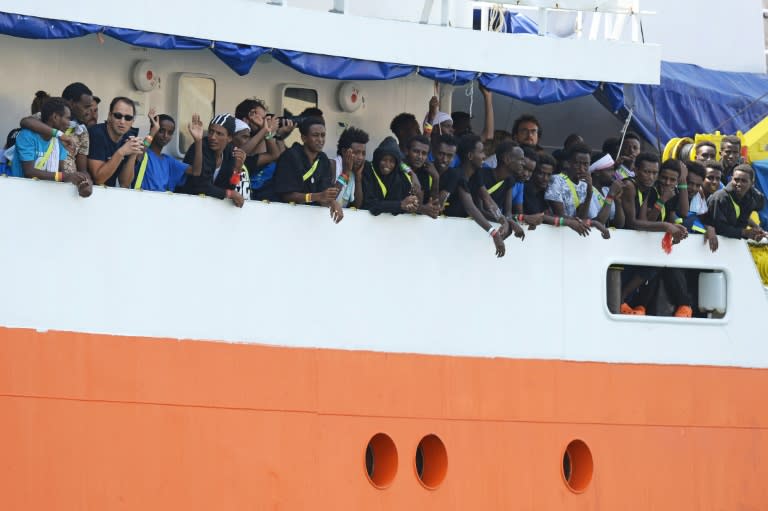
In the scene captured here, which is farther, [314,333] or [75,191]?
[314,333]

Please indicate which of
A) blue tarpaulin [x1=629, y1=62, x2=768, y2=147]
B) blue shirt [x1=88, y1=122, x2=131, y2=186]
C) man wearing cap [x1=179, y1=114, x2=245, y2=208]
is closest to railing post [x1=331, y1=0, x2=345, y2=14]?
man wearing cap [x1=179, y1=114, x2=245, y2=208]

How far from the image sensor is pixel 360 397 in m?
9.61

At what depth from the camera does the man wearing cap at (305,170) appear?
31.7ft

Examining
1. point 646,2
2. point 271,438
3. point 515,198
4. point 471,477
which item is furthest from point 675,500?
point 646,2

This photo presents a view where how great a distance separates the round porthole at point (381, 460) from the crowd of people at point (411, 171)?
1.54m

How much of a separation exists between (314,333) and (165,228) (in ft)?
4.01

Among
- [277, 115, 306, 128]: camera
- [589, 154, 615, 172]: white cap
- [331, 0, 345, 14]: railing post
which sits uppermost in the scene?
[331, 0, 345, 14]: railing post

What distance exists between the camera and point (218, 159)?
9633mm

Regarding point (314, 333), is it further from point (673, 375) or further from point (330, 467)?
point (673, 375)

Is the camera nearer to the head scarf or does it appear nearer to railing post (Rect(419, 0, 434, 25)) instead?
the head scarf

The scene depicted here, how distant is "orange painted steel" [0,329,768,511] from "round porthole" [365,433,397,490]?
59 mm

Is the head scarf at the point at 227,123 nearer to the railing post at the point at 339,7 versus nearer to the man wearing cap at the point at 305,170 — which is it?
the man wearing cap at the point at 305,170

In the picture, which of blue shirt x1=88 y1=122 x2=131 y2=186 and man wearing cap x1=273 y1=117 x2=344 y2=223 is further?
man wearing cap x1=273 y1=117 x2=344 y2=223

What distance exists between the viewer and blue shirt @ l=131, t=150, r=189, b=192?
369 inches
